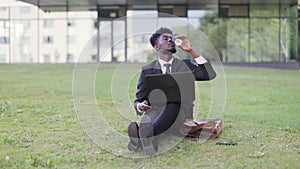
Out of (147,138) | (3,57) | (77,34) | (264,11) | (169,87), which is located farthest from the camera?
(264,11)

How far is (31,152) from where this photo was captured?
5.58 m

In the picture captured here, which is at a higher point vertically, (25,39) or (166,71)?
(25,39)

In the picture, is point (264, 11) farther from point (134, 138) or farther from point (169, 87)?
point (134, 138)

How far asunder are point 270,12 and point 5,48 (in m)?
17.9

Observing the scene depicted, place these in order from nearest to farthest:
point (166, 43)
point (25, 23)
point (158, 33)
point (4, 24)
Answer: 1. point (166, 43)
2. point (158, 33)
3. point (4, 24)
4. point (25, 23)

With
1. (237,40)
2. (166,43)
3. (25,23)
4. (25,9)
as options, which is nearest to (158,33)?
(166,43)

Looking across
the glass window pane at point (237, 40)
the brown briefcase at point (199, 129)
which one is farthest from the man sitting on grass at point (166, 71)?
the glass window pane at point (237, 40)

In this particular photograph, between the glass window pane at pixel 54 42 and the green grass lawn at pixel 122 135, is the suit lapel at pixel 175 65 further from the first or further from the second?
the glass window pane at pixel 54 42

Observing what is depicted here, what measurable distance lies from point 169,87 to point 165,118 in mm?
387

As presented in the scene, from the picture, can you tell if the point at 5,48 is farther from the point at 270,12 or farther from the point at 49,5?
the point at 270,12

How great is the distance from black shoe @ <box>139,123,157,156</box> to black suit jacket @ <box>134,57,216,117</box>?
25.2 inches

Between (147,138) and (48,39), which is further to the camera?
(48,39)

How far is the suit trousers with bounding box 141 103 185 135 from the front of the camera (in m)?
5.82

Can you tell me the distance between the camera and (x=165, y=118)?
5945 millimetres
